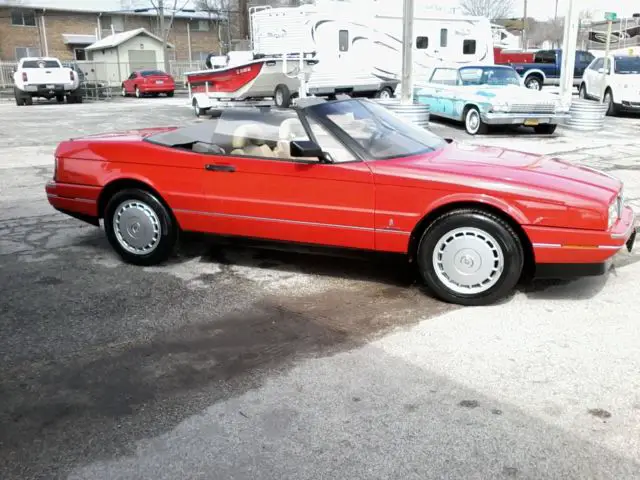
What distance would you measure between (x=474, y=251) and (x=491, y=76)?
11864 mm

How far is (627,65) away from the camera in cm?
1902

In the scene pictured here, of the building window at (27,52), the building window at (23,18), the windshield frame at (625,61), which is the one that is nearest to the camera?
the windshield frame at (625,61)

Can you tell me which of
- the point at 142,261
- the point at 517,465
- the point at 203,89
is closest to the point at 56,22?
the point at 203,89

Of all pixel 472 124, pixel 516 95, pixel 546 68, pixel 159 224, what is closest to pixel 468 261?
pixel 159 224

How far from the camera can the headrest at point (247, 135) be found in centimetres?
509

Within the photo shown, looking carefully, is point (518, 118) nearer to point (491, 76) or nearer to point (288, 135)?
point (491, 76)

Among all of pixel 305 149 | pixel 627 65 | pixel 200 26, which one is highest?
pixel 200 26

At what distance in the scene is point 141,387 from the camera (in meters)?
3.38

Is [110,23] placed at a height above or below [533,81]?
above

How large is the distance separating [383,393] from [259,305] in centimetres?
151

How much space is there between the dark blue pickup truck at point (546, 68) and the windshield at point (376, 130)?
25.9m

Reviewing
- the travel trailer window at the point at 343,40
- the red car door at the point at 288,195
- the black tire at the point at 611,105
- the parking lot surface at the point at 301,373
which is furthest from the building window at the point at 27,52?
the red car door at the point at 288,195

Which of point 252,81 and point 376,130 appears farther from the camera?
point 252,81

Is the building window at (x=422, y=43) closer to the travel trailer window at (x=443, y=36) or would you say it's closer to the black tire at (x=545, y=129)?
the travel trailer window at (x=443, y=36)
